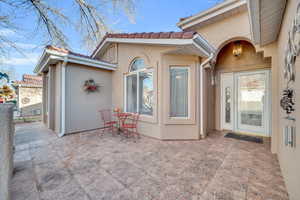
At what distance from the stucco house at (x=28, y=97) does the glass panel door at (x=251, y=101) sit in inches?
525

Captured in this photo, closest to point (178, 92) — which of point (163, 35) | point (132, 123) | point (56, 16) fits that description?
point (163, 35)

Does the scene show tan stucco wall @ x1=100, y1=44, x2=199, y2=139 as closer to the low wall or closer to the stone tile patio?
the stone tile patio

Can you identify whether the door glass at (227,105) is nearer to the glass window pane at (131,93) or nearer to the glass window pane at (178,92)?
the glass window pane at (178,92)

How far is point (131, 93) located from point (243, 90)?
435 cm

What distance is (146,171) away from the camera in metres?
2.48

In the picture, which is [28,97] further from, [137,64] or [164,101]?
[164,101]

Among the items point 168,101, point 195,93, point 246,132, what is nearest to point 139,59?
point 168,101

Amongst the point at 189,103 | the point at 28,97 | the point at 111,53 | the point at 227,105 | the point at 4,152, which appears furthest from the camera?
the point at 28,97

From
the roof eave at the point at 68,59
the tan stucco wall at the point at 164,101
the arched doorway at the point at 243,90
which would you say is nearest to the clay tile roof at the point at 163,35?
the tan stucco wall at the point at 164,101

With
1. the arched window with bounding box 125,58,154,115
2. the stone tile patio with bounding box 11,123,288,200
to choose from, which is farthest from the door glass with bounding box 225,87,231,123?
the arched window with bounding box 125,58,154,115

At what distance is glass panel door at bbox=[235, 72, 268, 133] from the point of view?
4.66 m

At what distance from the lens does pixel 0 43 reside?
4.25 meters

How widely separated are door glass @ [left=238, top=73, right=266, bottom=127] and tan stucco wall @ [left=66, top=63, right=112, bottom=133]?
17.9 ft

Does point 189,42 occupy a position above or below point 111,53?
below
